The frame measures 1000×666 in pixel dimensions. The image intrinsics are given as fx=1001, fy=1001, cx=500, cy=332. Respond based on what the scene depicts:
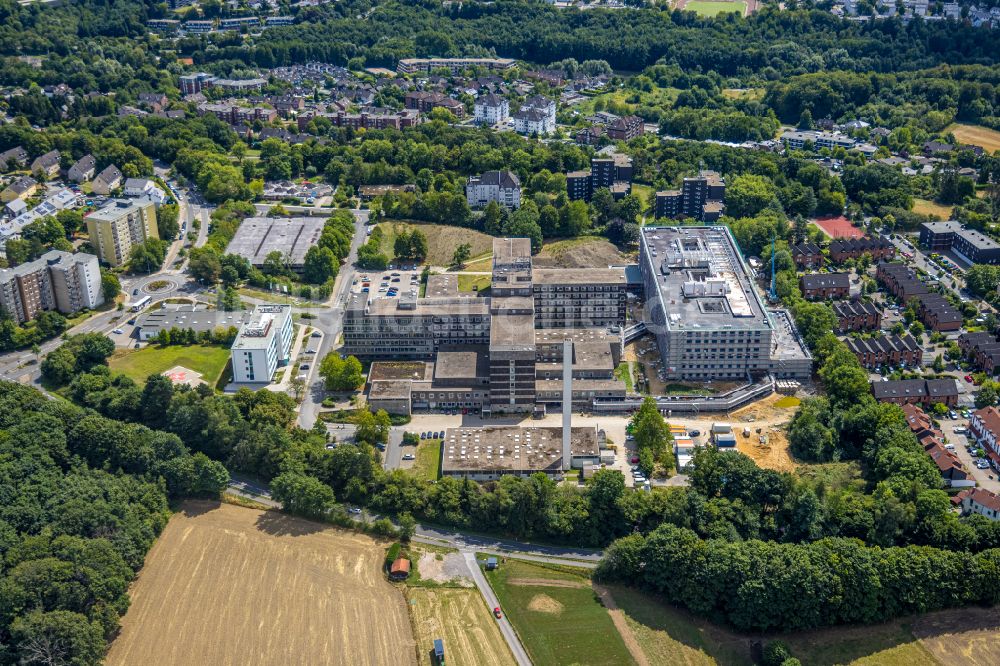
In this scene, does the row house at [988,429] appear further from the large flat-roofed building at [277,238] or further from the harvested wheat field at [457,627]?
the large flat-roofed building at [277,238]

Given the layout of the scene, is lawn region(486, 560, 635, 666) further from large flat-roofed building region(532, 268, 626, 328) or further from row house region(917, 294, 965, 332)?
row house region(917, 294, 965, 332)

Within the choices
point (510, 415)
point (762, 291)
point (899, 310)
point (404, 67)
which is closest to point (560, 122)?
point (404, 67)

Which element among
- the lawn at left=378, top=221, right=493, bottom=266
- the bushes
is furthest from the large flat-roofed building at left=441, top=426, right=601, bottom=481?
the lawn at left=378, top=221, right=493, bottom=266

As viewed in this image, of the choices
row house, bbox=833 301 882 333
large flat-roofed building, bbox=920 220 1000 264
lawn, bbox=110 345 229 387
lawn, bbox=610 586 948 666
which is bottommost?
lawn, bbox=610 586 948 666

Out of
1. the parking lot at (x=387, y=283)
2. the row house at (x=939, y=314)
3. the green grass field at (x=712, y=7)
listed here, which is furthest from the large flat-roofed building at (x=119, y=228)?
the green grass field at (x=712, y=7)

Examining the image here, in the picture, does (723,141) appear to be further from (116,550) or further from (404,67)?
(116,550)
